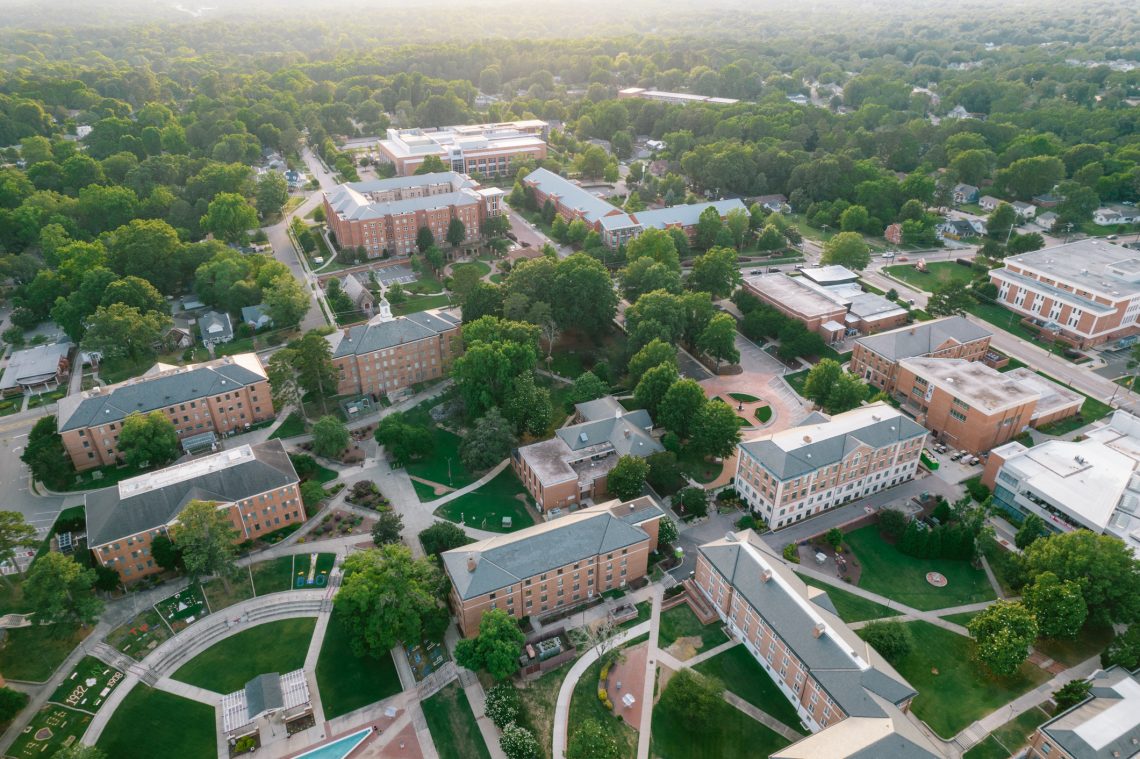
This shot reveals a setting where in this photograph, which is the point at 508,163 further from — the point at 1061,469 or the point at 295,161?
the point at 1061,469

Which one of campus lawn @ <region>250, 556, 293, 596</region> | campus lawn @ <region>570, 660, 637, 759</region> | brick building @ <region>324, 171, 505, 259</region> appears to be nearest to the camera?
campus lawn @ <region>570, 660, 637, 759</region>

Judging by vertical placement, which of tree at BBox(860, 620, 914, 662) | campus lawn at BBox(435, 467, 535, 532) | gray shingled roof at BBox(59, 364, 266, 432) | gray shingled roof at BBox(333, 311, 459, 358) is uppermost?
gray shingled roof at BBox(333, 311, 459, 358)

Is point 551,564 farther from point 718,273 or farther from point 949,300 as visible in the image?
point 949,300

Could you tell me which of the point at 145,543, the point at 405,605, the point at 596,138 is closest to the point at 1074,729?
the point at 405,605

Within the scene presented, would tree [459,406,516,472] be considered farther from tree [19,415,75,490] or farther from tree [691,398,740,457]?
tree [19,415,75,490]

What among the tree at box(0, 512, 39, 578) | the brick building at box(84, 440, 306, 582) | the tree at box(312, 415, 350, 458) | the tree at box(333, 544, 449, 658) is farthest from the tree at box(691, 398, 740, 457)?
the tree at box(0, 512, 39, 578)

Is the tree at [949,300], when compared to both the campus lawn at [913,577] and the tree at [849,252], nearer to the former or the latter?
the tree at [849,252]

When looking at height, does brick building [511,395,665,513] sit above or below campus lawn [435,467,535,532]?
above
